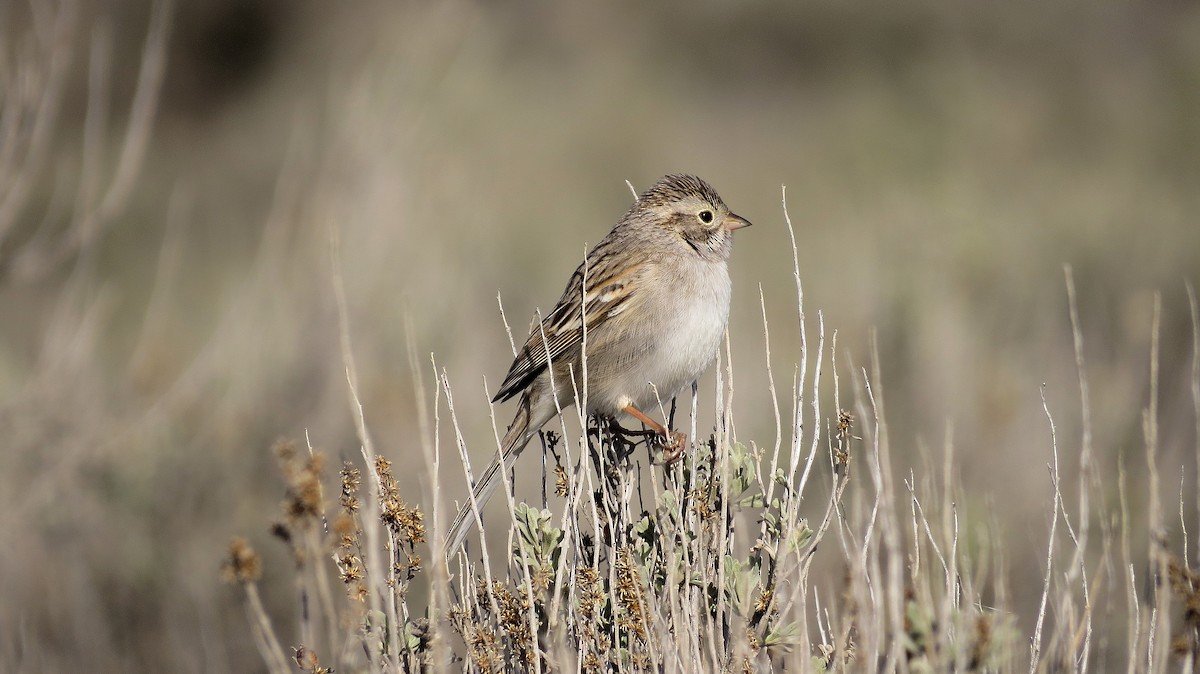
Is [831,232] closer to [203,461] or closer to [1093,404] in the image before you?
[1093,404]

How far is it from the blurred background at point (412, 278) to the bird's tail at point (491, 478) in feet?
2.10

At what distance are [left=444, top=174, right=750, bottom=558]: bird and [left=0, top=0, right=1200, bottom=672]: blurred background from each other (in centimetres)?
52

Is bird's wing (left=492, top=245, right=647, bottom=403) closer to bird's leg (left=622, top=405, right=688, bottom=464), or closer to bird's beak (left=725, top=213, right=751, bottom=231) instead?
bird's beak (left=725, top=213, right=751, bottom=231)

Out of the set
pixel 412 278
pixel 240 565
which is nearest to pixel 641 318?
pixel 240 565

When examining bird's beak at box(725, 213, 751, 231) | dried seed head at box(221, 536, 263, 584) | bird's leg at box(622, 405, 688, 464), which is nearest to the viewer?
dried seed head at box(221, 536, 263, 584)

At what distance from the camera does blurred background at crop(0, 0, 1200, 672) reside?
6.85 metres

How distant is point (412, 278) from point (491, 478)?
6.04m

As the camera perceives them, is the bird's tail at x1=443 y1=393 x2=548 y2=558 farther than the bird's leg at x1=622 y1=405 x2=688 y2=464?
No

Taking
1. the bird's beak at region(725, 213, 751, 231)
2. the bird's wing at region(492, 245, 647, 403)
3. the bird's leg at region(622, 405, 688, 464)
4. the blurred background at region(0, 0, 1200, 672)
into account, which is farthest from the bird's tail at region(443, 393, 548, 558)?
the bird's beak at region(725, 213, 751, 231)

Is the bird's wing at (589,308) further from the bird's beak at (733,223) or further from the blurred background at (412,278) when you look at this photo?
the blurred background at (412,278)

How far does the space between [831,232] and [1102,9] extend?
1256cm

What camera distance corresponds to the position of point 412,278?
32.6ft

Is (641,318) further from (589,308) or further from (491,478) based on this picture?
(491,478)

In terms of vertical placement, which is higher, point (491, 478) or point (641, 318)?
point (641, 318)
